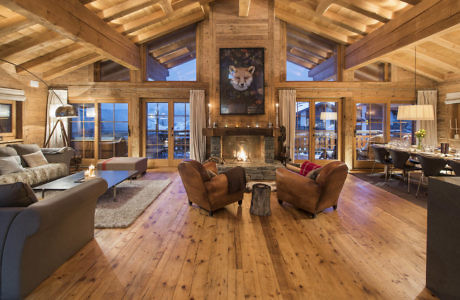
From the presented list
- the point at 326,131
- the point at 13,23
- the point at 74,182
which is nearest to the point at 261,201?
the point at 74,182

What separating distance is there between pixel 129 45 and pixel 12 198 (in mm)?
5280

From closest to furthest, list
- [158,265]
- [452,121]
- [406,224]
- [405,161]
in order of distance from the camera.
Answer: [158,265] → [406,224] → [405,161] → [452,121]

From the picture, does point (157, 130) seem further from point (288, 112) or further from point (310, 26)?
point (310, 26)

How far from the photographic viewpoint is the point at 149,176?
619 cm

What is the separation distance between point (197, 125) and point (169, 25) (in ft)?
8.97

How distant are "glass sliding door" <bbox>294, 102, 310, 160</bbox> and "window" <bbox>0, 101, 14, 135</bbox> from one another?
7090 mm

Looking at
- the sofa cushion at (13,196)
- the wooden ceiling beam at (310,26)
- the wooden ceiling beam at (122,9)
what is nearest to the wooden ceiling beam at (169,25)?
the wooden ceiling beam at (122,9)

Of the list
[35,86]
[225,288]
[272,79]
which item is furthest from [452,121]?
[35,86]

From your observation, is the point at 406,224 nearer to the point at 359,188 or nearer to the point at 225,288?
the point at 359,188

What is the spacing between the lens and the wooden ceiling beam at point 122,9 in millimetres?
4766

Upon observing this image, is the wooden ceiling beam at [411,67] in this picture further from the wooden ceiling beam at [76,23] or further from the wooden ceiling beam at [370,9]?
the wooden ceiling beam at [76,23]

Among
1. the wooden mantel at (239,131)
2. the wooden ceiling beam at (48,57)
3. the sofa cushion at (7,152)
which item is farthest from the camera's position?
the wooden mantel at (239,131)

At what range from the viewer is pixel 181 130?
7.45m

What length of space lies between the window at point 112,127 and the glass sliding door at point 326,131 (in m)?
5.51
